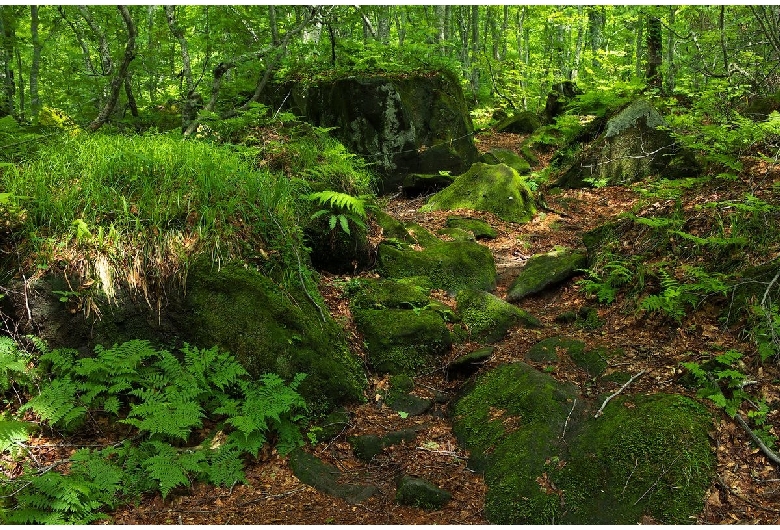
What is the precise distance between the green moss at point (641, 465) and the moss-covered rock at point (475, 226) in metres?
5.06

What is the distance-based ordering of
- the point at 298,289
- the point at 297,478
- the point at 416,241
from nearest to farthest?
the point at 297,478 < the point at 298,289 < the point at 416,241

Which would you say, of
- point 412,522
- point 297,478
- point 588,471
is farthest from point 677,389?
point 297,478

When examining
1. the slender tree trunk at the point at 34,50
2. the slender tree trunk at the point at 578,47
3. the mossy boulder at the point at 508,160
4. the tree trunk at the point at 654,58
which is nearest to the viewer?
the slender tree trunk at the point at 34,50

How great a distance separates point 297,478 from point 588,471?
7.23ft

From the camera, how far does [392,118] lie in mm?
10914

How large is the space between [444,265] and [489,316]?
1.40 m

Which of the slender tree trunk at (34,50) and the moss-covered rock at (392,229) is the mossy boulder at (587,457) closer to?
the moss-covered rock at (392,229)

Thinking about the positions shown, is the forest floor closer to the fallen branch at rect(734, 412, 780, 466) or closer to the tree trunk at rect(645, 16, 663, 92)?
the fallen branch at rect(734, 412, 780, 466)

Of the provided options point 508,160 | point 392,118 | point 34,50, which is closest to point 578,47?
point 508,160

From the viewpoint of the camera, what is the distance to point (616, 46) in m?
25.4

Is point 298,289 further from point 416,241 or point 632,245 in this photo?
point 632,245

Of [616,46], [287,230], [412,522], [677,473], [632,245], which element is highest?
[616,46]

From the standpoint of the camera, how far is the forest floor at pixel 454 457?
346 cm

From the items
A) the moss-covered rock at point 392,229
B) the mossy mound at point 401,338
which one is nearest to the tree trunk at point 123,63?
the moss-covered rock at point 392,229
